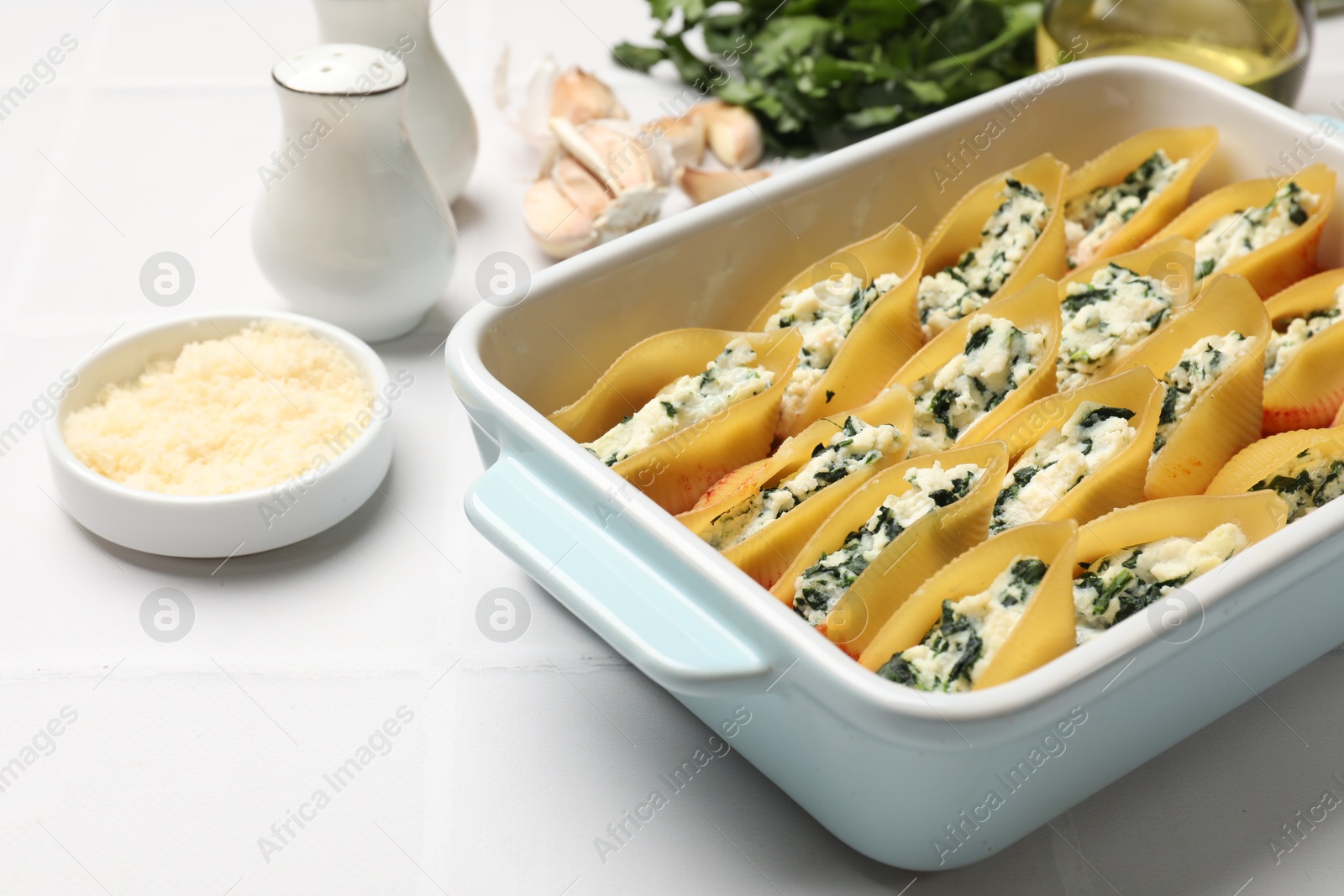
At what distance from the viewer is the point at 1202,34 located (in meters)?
1.45

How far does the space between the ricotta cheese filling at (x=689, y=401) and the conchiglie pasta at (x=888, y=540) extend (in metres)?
0.15

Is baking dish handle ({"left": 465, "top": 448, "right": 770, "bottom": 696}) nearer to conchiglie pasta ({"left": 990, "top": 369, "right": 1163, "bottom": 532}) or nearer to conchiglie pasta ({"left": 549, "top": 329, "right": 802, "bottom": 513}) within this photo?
conchiglie pasta ({"left": 549, "top": 329, "right": 802, "bottom": 513})

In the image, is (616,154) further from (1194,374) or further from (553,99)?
(1194,374)

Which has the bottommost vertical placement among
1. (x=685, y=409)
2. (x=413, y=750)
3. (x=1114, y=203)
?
(x=413, y=750)

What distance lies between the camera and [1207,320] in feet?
3.32

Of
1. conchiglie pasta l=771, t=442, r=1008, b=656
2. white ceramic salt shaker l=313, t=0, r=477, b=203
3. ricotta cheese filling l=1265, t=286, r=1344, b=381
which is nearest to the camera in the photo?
conchiglie pasta l=771, t=442, r=1008, b=656

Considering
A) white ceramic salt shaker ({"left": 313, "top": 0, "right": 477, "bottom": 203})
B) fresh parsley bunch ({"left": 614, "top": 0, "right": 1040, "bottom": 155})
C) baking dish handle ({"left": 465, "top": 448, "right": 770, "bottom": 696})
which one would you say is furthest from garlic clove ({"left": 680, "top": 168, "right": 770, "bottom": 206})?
baking dish handle ({"left": 465, "top": 448, "right": 770, "bottom": 696})

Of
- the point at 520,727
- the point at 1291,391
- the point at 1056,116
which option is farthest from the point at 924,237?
the point at 520,727

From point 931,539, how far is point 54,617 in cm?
69

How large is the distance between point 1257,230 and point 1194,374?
0.25m

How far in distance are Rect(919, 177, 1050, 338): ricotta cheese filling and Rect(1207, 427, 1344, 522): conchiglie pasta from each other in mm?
264

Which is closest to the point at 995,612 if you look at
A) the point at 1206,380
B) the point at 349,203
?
the point at 1206,380

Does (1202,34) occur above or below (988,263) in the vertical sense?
above

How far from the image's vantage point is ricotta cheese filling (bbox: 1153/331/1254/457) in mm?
971
